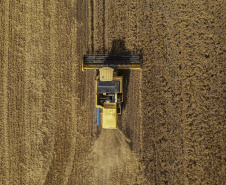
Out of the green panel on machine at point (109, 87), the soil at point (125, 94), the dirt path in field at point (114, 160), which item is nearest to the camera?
the green panel on machine at point (109, 87)

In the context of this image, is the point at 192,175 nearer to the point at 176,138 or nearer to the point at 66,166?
the point at 176,138

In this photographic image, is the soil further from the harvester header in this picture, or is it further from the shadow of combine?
the harvester header

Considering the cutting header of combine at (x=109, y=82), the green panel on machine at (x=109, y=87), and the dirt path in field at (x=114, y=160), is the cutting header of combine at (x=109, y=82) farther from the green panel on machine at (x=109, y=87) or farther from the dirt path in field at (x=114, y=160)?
the dirt path in field at (x=114, y=160)

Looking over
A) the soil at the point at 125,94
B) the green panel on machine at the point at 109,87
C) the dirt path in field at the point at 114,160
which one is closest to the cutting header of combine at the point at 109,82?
the green panel on machine at the point at 109,87

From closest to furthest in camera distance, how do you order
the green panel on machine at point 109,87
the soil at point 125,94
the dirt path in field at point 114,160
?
the green panel on machine at point 109,87, the soil at point 125,94, the dirt path in field at point 114,160

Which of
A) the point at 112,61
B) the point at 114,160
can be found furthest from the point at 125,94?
the point at 114,160

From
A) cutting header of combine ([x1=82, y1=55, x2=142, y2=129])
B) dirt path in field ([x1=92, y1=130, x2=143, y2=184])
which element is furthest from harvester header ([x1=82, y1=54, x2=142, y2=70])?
dirt path in field ([x1=92, y1=130, x2=143, y2=184])
